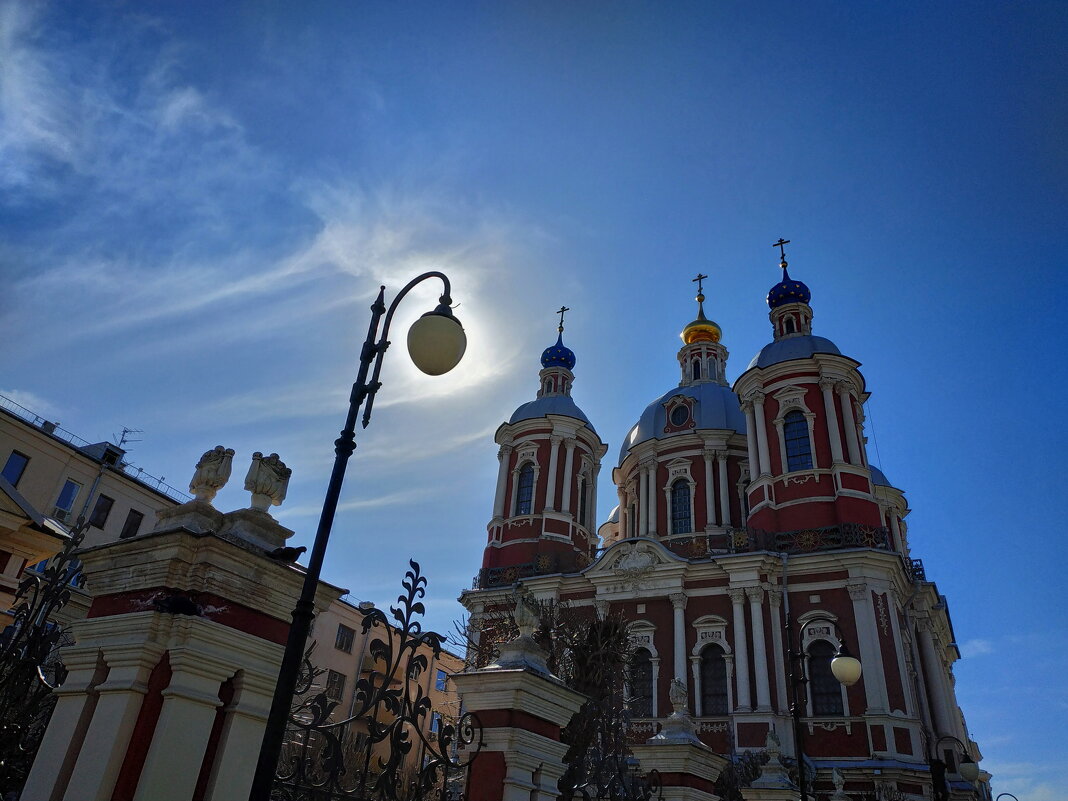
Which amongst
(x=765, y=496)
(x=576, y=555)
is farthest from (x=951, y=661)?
(x=576, y=555)

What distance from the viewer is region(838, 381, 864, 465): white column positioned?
91.6ft

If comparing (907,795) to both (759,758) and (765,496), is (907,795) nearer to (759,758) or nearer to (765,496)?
(759,758)

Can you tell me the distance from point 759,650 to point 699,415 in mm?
12758

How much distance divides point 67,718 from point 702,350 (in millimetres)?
38901

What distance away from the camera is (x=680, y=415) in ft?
118

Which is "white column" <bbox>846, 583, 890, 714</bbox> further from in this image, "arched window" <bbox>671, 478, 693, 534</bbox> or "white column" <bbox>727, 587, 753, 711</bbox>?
"arched window" <bbox>671, 478, 693, 534</bbox>

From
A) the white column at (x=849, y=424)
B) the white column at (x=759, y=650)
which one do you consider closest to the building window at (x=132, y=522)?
the white column at (x=759, y=650)

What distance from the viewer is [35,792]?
404 cm

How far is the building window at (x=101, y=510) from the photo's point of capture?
1193 inches

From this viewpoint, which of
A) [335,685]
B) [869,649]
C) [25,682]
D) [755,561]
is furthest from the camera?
[755,561]

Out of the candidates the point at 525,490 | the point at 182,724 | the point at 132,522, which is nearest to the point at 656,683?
the point at 525,490

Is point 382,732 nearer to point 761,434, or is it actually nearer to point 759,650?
point 759,650

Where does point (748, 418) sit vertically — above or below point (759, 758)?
above

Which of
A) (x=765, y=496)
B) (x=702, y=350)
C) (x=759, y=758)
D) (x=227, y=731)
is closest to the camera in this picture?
(x=227, y=731)
